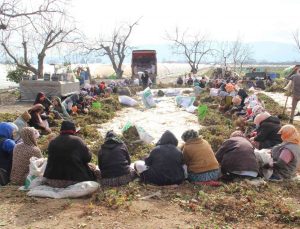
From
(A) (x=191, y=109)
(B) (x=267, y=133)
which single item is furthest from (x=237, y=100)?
(B) (x=267, y=133)

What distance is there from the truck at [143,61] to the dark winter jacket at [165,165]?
960 inches

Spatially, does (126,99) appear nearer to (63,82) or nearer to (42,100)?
(63,82)

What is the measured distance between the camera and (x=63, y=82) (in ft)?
52.9

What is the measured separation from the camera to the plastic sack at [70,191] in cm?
534

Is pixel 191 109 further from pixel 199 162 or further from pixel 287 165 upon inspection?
pixel 199 162

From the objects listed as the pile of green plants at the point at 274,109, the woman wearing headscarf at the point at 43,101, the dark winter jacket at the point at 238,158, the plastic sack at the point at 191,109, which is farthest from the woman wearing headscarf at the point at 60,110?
the pile of green plants at the point at 274,109

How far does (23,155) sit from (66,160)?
0.88 meters

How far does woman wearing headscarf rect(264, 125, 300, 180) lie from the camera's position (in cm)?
623

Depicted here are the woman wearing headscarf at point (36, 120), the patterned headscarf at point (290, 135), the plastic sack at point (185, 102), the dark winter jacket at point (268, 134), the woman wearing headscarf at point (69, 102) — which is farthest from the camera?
the plastic sack at point (185, 102)

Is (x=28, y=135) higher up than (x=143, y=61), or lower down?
lower down

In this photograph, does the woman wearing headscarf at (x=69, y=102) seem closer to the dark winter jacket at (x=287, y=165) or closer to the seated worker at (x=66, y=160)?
the seated worker at (x=66, y=160)

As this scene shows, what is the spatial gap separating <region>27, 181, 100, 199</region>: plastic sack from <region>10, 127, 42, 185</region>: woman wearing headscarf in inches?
25.9

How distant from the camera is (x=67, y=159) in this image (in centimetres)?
552

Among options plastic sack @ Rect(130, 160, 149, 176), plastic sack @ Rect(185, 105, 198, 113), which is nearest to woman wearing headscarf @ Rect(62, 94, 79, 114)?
plastic sack @ Rect(185, 105, 198, 113)
